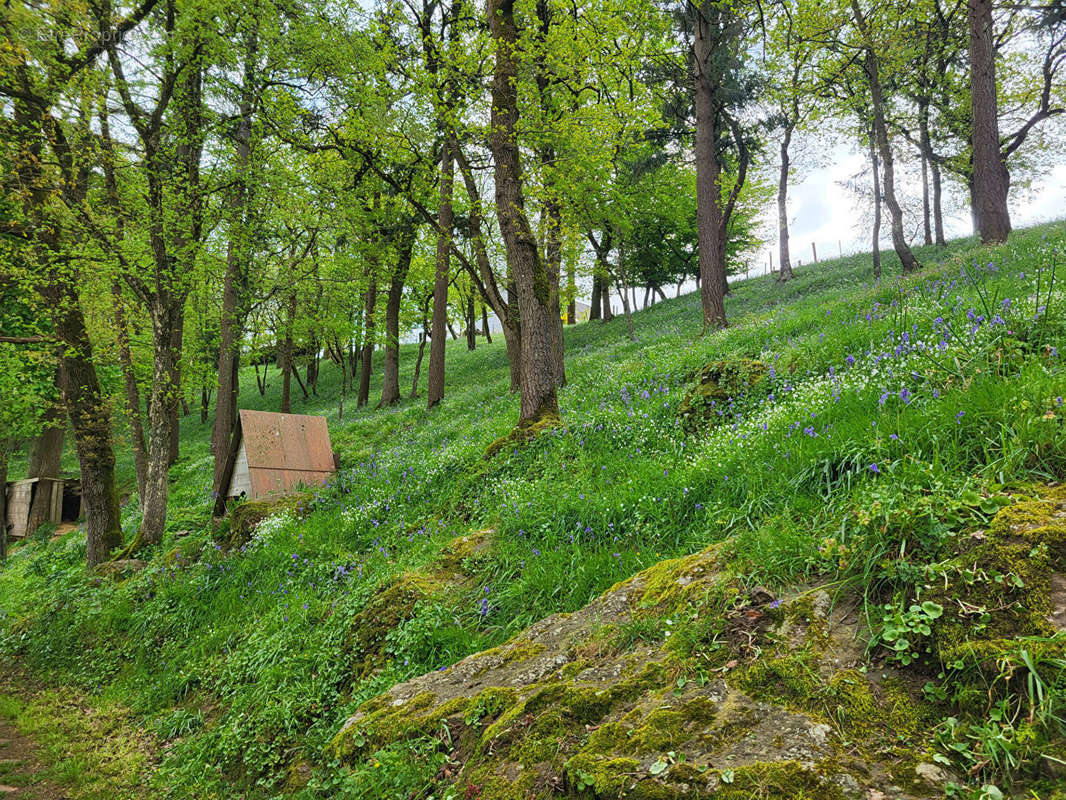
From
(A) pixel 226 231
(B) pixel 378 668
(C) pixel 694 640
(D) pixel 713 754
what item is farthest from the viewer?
(A) pixel 226 231

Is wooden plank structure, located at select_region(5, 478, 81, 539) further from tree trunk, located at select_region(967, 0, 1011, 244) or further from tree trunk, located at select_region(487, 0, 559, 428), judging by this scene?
tree trunk, located at select_region(967, 0, 1011, 244)

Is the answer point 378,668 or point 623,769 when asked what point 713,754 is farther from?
point 378,668

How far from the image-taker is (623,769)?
201 cm

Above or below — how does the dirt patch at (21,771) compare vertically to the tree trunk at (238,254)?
below

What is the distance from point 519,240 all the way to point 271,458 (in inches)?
276

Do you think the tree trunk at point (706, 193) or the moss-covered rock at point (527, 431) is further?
the tree trunk at point (706, 193)

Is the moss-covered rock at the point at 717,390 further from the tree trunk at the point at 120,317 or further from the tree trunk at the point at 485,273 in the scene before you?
the tree trunk at the point at 120,317

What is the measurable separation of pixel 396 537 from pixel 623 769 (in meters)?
5.71

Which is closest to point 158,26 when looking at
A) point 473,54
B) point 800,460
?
point 473,54

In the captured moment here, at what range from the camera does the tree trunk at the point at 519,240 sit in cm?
868

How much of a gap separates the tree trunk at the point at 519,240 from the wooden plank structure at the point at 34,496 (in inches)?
881

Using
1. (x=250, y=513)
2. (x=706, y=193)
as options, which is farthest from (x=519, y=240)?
(x=706, y=193)

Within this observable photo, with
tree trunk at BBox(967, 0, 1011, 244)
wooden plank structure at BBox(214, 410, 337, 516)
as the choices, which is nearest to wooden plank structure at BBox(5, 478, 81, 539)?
wooden plank structure at BBox(214, 410, 337, 516)

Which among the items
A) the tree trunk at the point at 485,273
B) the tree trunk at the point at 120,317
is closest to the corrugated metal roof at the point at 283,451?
the tree trunk at the point at 120,317
